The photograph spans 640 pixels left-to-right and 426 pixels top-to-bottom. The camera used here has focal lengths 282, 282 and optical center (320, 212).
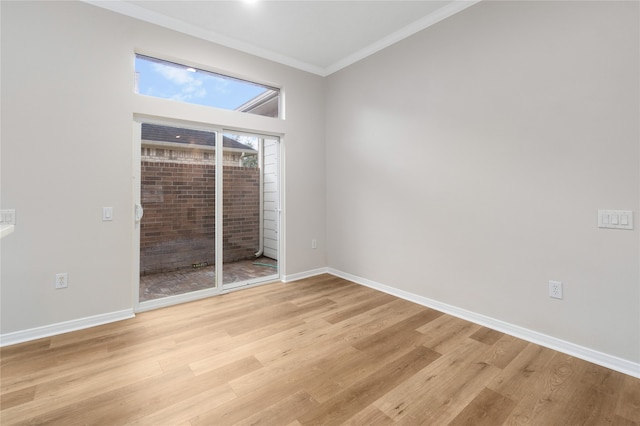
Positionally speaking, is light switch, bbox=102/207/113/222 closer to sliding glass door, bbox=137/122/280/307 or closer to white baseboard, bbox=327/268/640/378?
sliding glass door, bbox=137/122/280/307

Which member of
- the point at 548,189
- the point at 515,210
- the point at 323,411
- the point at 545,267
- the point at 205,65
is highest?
the point at 205,65

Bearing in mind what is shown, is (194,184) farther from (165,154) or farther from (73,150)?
(73,150)

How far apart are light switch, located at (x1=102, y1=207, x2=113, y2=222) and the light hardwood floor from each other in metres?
1.04

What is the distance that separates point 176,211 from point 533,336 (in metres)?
3.76

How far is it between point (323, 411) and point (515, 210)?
2.24m

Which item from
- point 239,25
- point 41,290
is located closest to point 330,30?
point 239,25

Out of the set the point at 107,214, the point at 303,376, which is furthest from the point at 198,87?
the point at 303,376

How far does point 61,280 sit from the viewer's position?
8.43 ft

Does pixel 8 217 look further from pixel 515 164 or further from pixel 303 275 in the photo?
pixel 515 164

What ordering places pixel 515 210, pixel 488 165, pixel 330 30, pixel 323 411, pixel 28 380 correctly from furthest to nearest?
pixel 330 30 → pixel 488 165 → pixel 515 210 → pixel 28 380 → pixel 323 411

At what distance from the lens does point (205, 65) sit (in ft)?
10.9

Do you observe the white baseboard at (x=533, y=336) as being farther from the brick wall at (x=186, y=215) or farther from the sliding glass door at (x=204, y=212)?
the brick wall at (x=186, y=215)

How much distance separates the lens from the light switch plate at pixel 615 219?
196 centimetres

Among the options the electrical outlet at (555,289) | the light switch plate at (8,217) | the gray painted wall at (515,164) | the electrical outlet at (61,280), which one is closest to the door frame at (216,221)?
the electrical outlet at (61,280)
